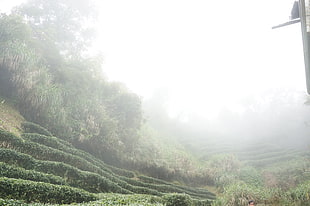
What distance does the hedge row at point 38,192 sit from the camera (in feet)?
23.2

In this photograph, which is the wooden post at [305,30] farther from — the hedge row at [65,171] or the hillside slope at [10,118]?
the hillside slope at [10,118]

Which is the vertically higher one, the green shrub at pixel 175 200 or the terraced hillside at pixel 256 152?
the terraced hillside at pixel 256 152

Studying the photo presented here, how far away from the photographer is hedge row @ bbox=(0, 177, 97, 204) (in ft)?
23.2

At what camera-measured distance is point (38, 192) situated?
7.90m

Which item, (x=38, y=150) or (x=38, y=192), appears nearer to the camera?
(x=38, y=192)

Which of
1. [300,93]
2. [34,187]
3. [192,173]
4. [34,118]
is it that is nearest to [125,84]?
[34,118]

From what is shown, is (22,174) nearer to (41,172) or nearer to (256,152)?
(41,172)

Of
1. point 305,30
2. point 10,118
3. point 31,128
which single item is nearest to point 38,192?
point 31,128

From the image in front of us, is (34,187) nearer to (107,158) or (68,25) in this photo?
(107,158)

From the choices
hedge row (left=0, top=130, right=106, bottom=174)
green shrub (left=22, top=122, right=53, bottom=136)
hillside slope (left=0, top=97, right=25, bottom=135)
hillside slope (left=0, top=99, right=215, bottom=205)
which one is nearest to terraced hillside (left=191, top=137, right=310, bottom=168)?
hillside slope (left=0, top=99, right=215, bottom=205)

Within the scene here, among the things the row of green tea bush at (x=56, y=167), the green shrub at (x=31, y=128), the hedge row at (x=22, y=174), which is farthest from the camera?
the green shrub at (x=31, y=128)

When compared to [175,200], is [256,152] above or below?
above

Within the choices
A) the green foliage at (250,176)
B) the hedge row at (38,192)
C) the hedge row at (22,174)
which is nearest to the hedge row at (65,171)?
the hedge row at (22,174)

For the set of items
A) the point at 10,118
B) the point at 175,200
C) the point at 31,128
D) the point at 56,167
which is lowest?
the point at 175,200
